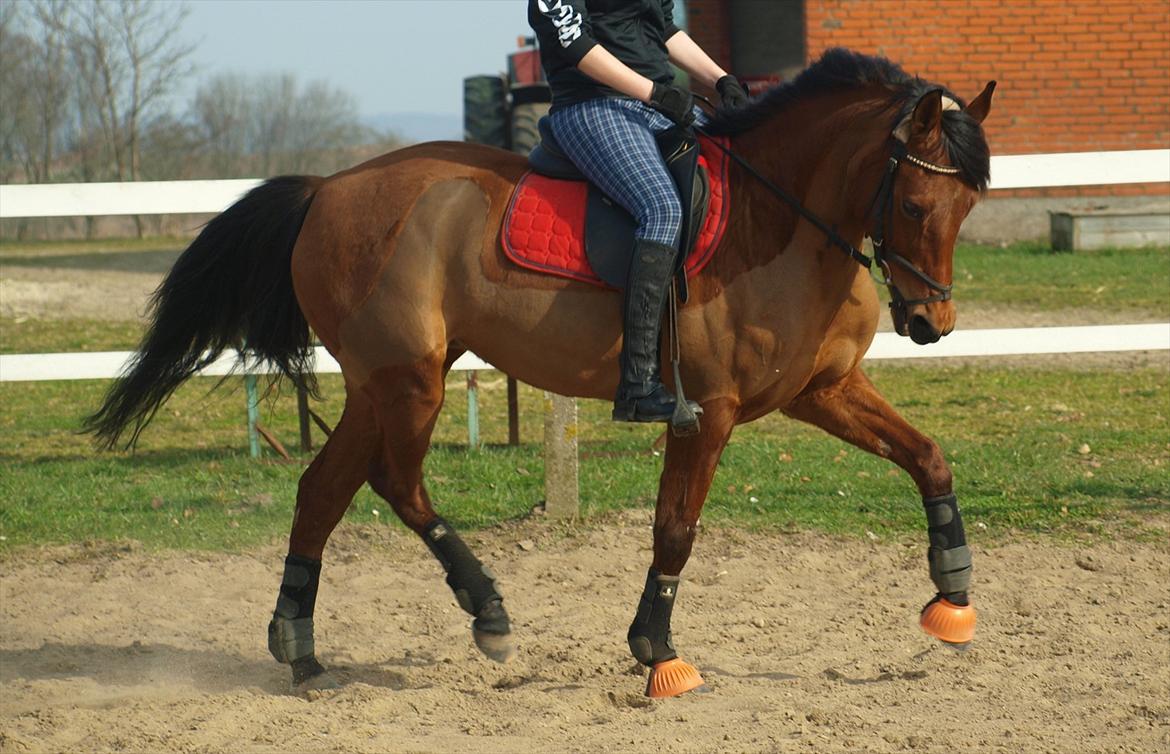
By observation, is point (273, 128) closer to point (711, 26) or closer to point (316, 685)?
point (711, 26)

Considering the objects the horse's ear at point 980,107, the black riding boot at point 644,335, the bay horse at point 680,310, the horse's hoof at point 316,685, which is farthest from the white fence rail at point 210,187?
the black riding boot at point 644,335

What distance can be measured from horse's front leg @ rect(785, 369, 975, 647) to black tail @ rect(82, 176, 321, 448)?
1.98 metres

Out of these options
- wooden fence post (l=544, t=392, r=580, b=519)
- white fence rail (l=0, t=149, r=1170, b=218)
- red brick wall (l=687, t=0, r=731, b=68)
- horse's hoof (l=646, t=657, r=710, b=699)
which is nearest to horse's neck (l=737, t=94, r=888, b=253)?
horse's hoof (l=646, t=657, r=710, b=699)

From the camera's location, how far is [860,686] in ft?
15.6

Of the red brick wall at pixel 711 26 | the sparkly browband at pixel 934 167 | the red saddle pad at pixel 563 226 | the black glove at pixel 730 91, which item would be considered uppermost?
the red brick wall at pixel 711 26

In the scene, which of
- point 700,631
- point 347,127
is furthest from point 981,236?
point 347,127

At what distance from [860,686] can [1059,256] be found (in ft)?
39.1

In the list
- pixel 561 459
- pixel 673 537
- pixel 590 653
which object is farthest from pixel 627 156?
pixel 561 459

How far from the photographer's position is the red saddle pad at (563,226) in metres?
4.64

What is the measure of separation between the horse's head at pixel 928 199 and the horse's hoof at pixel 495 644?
1814mm

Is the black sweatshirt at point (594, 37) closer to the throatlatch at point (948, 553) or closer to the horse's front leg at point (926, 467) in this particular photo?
the horse's front leg at point (926, 467)

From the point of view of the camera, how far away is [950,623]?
474 centimetres

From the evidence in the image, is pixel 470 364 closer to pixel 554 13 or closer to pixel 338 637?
pixel 338 637

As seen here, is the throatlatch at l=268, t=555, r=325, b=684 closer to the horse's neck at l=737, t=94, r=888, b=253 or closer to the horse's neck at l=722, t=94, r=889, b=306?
the horse's neck at l=722, t=94, r=889, b=306
